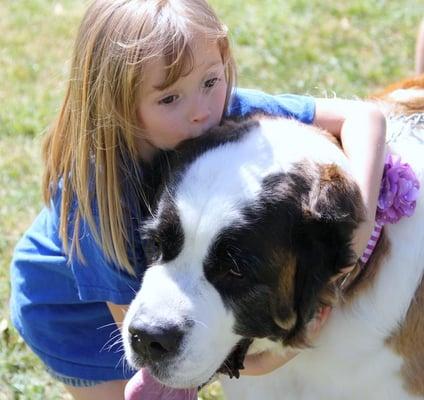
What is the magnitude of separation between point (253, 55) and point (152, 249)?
392cm

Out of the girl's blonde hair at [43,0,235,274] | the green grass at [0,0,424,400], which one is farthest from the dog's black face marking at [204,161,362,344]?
the green grass at [0,0,424,400]

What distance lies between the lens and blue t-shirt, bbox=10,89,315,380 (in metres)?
3.21

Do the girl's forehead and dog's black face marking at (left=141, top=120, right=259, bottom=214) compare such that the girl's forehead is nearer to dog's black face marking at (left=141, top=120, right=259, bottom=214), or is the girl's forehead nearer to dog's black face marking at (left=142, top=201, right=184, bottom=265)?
dog's black face marking at (left=141, top=120, right=259, bottom=214)

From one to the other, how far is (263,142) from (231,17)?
4456 mm

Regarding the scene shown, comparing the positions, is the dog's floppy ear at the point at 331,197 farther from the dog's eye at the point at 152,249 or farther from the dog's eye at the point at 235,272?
the dog's eye at the point at 152,249

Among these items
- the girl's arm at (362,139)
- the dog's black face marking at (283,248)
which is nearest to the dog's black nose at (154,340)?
the dog's black face marking at (283,248)

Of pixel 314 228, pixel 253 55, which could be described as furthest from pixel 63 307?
pixel 253 55

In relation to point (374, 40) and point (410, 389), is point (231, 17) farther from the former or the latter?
point (410, 389)

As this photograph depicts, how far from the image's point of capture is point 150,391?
285 centimetres

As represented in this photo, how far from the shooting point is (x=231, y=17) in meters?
6.83

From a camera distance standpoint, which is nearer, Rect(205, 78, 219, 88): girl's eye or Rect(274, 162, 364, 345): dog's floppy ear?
Rect(274, 162, 364, 345): dog's floppy ear

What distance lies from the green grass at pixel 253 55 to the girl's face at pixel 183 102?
1858 millimetres

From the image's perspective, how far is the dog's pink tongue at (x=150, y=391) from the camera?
9.23ft

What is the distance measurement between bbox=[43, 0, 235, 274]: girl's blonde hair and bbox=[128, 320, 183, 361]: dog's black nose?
0.43 meters
